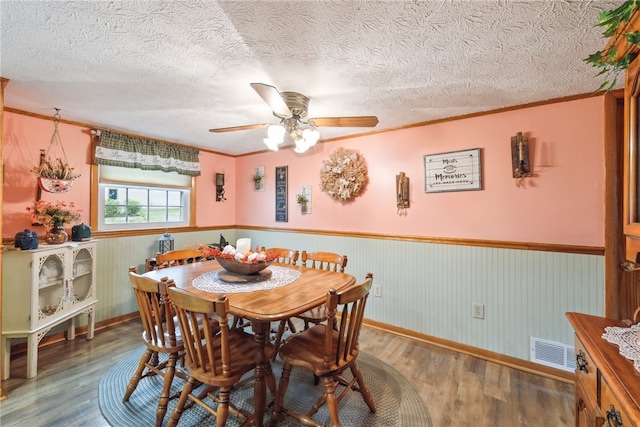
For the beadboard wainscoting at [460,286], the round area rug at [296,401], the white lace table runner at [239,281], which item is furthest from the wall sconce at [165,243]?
the white lace table runner at [239,281]

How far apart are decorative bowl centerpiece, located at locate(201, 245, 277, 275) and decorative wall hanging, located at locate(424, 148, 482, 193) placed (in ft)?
5.78

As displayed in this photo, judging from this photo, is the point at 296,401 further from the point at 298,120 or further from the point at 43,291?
the point at 43,291

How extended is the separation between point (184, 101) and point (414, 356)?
2.96 metres

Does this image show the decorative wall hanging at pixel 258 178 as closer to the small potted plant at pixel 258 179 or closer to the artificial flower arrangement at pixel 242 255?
the small potted plant at pixel 258 179

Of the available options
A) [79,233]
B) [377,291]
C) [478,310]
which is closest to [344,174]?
[377,291]

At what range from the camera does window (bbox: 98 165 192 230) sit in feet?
10.1

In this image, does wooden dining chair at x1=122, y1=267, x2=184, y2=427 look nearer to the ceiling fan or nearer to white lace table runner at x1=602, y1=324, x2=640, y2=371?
the ceiling fan

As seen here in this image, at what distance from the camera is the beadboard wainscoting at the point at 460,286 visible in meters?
2.12

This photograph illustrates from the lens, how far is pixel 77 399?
A: 1.85 meters

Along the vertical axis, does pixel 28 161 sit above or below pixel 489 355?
above

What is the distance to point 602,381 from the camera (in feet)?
3.11

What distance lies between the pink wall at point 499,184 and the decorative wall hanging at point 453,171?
5 cm

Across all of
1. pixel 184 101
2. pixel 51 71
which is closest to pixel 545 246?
pixel 184 101

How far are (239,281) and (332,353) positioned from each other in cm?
81
